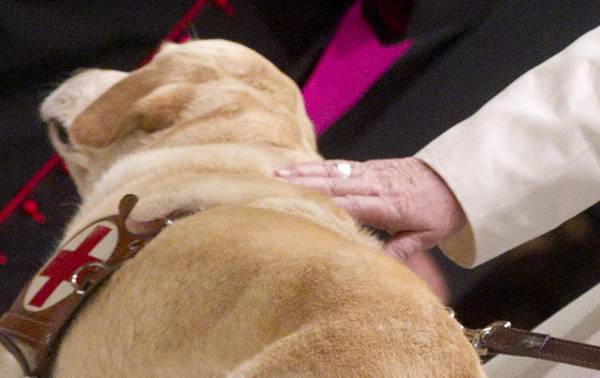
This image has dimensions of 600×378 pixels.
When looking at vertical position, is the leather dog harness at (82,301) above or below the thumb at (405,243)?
above

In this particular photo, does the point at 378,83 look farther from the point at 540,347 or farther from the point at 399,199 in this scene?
the point at 540,347

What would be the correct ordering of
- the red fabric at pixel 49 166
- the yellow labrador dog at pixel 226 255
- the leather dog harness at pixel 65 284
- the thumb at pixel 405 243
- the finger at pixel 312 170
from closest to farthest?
the yellow labrador dog at pixel 226 255 → the leather dog harness at pixel 65 284 → the finger at pixel 312 170 → the thumb at pixel 405 243 → the red fabric at pixel 49 166

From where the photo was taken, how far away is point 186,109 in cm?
107

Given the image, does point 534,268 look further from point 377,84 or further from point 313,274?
point 313,274

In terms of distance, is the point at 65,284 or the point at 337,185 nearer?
the point at 65,284

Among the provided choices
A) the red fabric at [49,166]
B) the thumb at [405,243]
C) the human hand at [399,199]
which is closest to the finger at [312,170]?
the human hand at [399,199]

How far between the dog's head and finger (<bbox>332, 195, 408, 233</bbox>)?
88mm

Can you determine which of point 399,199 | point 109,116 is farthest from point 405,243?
point 109,116

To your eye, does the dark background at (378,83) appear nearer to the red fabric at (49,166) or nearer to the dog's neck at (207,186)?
the red fabric at (49,166)

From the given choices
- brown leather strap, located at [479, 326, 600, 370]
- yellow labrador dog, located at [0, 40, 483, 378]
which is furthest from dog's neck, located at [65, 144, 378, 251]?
brown leather strap, located at [479, 326, 600, 370]

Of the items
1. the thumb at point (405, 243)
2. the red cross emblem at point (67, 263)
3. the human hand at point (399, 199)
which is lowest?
the thumb at point (405, 243)

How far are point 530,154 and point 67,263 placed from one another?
70 cm

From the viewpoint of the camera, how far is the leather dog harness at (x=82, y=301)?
0.79 metres

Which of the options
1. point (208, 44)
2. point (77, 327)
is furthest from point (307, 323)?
point (208, 44)
